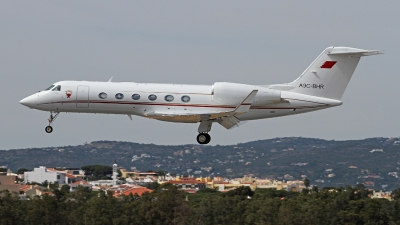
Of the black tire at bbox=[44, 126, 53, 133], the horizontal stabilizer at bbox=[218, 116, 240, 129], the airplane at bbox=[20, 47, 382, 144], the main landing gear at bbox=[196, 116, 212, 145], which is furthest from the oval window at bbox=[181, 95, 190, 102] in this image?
the black tire at bbox=[44, 126, 53, 133]

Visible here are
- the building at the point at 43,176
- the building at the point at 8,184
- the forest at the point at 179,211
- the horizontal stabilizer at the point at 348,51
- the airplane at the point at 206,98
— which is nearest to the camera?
the airplane at the point at 206,98

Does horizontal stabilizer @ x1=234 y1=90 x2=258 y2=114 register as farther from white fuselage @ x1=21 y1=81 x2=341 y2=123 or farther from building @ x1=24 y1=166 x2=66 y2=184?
building @ x1=24 y1=166 x2=66 y2=184

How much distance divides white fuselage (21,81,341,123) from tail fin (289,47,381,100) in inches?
69.1

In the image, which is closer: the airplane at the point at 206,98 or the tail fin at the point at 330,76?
the airplane at the point at 206,98

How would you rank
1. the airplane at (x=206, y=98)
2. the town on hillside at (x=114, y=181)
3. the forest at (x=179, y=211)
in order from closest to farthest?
the airplane at (x=206, y=98), the forest at (x=179, y=211), the town on hillside at (x=114, y=181)

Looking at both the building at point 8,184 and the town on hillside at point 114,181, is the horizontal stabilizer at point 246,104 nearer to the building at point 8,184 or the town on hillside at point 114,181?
the town on hillside at point 114,181

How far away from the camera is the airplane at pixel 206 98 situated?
41.0 meters

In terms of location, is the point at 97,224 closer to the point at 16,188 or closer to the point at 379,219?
the point at 379,219

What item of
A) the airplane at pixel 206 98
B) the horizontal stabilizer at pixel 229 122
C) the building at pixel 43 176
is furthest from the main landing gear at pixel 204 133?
the building at pixel 43 176

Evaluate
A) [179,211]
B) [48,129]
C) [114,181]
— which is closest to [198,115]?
[48,129]

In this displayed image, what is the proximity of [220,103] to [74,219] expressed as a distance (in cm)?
4251

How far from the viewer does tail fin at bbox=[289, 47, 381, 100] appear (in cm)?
4309

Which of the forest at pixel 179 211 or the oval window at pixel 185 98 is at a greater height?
the oval window at pixel 185 98

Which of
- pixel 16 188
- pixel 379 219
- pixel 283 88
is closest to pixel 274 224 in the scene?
pixel 379 219
